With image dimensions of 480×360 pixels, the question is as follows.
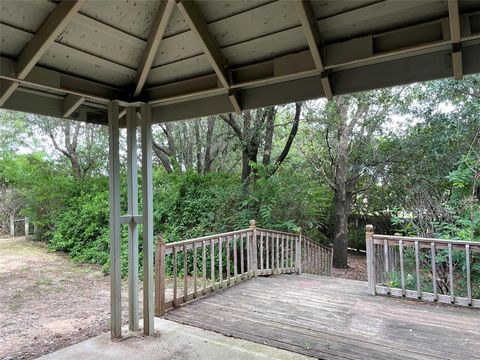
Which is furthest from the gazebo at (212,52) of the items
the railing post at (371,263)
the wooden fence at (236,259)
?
the railing post at (371,263)

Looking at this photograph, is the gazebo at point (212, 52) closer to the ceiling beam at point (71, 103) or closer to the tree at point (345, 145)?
the ceiling beam at point (71, 103)

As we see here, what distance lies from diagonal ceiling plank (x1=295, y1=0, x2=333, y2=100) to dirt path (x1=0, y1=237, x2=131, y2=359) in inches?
153

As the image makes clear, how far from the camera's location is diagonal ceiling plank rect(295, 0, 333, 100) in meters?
2.04

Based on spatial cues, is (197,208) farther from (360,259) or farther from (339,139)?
(360,259)

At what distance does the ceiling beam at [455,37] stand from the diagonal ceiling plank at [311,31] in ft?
2.50

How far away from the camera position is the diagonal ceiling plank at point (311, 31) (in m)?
2.04

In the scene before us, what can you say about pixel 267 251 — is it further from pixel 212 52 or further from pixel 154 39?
pixel 154 39

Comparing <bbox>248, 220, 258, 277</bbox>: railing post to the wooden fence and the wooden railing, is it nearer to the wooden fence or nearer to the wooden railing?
the wooden fence

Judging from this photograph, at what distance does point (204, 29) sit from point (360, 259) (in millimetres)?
10410

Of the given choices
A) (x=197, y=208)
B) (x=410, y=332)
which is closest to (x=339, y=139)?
(x=197, y=208)

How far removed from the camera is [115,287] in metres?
3.41

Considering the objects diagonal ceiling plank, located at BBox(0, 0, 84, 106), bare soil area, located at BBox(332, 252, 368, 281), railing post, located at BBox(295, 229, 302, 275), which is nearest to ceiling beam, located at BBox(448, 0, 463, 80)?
diagonal ceiling plank, located at BBox(0, 0, 84, 106)

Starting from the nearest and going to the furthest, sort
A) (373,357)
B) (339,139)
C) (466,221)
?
(373,357) → (466,221) → (339,139)

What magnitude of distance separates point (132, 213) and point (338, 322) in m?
2.59
